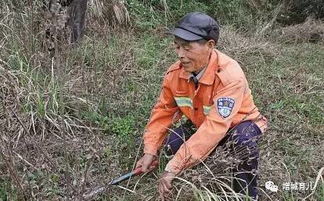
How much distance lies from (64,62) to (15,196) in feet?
5.36

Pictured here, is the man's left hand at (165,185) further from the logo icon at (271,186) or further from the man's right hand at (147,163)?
the logo icon at (271,186)

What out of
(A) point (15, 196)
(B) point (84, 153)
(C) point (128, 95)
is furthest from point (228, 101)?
(C) point (128, 95)

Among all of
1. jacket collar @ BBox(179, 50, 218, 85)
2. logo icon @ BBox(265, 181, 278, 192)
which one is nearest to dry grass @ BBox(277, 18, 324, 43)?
logo icon @ BBox(265, 181, 278, 192)

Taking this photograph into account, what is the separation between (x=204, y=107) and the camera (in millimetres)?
3090

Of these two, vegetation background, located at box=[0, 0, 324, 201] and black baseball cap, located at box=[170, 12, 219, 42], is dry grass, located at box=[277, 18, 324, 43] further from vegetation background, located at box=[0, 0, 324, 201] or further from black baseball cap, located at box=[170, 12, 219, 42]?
black baseball cap, located at box=[170, 12, 219, 42]

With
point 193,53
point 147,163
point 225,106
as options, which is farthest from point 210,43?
point 147,163

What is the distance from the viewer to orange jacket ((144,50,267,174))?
9.38ft

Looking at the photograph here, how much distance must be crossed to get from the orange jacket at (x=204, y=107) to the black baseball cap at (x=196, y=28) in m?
0.18

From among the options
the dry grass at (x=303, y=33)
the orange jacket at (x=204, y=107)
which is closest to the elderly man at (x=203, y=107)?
the orange jacket at (x=204, y=107)

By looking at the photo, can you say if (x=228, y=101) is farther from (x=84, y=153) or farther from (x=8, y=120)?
(x=8, y=120)

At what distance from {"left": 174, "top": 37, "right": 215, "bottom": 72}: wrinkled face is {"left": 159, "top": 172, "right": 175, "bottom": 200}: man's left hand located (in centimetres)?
61

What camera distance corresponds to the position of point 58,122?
3.73m

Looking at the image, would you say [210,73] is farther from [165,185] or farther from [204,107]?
[165,185]

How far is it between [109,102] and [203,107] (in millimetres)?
1309
